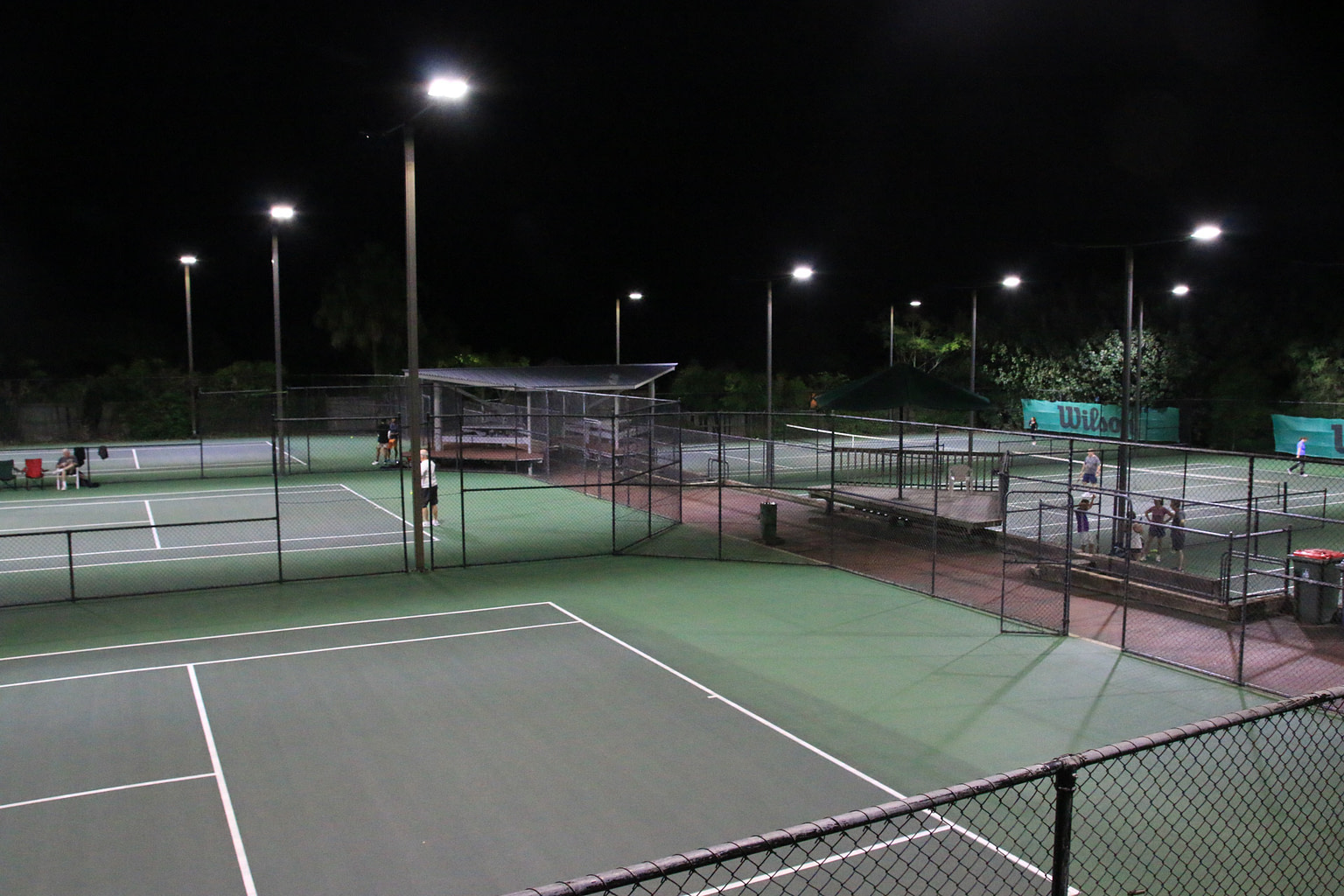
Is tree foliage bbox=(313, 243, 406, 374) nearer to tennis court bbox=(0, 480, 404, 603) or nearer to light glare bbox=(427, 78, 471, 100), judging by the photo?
tennis court bbox=(0, 480, 404, 603)

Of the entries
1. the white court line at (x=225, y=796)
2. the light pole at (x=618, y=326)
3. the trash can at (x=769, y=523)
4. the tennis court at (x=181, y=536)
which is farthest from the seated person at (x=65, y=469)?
the trash can at (x=769, y=523)

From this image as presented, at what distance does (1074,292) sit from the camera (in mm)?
58719

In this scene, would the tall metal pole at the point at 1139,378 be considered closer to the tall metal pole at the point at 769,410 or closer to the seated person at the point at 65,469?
the tall metal pole at the point at 769,410

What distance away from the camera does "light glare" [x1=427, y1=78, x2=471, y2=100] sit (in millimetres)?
14570

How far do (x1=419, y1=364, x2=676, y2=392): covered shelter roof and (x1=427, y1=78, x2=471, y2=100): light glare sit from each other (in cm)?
1882

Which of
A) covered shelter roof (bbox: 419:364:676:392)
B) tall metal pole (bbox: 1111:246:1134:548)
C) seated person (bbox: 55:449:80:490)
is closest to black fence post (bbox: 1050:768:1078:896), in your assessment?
tall metal pole (bbox: 1111:246:1134:548)

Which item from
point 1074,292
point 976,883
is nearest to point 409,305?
point 976,883

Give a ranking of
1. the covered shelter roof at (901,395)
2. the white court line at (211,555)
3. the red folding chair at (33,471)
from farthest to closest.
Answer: the red folding chair at (33,471) → the covered shelter roof at (901,395) → the white court line at (211,555)

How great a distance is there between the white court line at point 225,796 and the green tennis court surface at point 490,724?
26 millimetres

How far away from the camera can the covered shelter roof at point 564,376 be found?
34656mm

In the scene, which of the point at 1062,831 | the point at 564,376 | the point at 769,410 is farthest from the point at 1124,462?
the point at 564,376

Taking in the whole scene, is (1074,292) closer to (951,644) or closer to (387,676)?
(951,644)

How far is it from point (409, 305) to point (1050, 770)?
15.8 meters

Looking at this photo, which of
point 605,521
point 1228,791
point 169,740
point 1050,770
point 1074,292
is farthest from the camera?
point 1074,292
